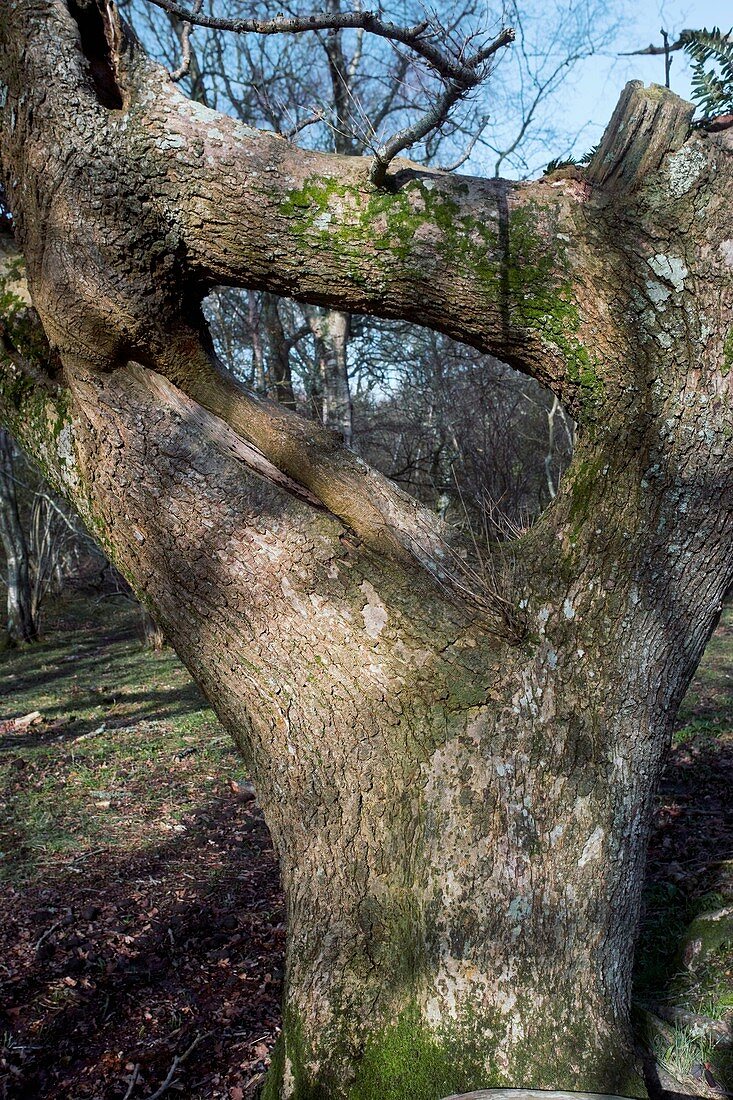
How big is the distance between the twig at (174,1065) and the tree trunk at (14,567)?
12847 mm

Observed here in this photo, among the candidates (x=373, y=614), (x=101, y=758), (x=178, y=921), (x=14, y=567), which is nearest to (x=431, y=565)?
(x=373, y=614)

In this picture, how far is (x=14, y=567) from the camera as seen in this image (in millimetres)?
14508

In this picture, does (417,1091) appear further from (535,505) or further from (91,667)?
(91,667)

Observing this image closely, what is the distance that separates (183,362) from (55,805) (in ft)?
14.6

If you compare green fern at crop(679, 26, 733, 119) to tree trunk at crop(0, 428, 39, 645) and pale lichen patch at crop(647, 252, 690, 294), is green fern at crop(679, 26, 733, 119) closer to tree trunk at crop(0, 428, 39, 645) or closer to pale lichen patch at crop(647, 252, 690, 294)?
pale lichen patch at crop(647, 252, 690, 294)

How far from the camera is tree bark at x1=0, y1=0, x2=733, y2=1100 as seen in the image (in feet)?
7.48

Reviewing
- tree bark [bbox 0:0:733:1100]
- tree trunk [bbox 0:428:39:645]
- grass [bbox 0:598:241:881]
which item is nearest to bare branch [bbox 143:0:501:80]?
tree bark [bbox 0:0:733:1100]

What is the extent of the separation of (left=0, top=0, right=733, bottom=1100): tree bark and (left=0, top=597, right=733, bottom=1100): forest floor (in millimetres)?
682

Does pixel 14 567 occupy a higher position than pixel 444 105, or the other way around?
pixel 444 105

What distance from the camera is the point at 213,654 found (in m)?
2.47

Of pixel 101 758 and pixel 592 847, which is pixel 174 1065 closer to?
pixel 592 847

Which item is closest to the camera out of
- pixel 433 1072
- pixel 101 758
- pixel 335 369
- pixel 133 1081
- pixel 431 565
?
pixel 433 1072

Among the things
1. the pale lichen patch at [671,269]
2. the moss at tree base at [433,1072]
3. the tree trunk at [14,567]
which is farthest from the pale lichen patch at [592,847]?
the tree trunk at [14,567]

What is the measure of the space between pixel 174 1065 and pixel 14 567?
13.2m
